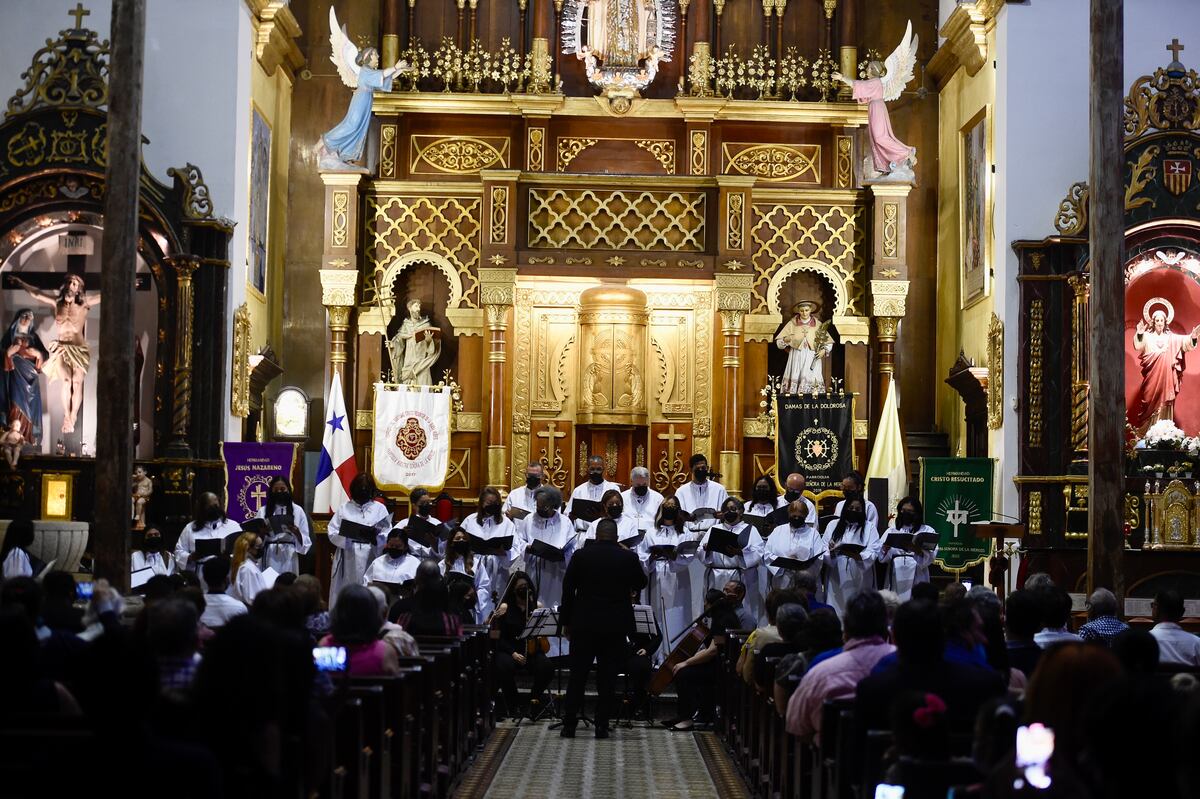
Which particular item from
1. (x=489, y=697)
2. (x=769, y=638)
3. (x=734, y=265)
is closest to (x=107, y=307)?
(x=489, y=697)

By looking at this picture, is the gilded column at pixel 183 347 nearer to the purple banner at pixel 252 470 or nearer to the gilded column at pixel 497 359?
the purple banner at pixel 252 470

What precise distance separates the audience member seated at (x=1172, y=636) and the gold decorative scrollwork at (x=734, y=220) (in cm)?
1154

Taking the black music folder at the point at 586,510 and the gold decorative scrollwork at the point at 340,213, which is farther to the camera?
the gold decorative scrollwork at the point at 340,213

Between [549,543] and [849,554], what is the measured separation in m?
2.92

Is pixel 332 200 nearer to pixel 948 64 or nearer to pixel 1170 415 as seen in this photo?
pixel 948 64

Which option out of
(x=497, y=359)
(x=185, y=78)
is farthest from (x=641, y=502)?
(x=185, y=78)

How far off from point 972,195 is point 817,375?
10.0ft

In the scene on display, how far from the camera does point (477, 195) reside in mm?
21625

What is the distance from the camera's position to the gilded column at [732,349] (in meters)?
20.7

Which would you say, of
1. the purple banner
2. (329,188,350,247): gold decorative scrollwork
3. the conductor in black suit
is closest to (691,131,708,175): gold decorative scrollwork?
(329,188,350,247): gold decorative scrollwork

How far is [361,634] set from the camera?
8.49 meters

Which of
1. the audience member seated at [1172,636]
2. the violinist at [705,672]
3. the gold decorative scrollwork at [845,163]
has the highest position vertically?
the gold decorative scrollwork at [845,163]

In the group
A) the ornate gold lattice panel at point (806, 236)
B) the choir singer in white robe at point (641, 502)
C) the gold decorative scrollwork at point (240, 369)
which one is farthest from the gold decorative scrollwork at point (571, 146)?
the choir singer in white robe at point (641, 502)

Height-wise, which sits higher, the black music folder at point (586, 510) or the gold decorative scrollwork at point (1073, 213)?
the gold decorative scrollwork at point (1073, 213)
